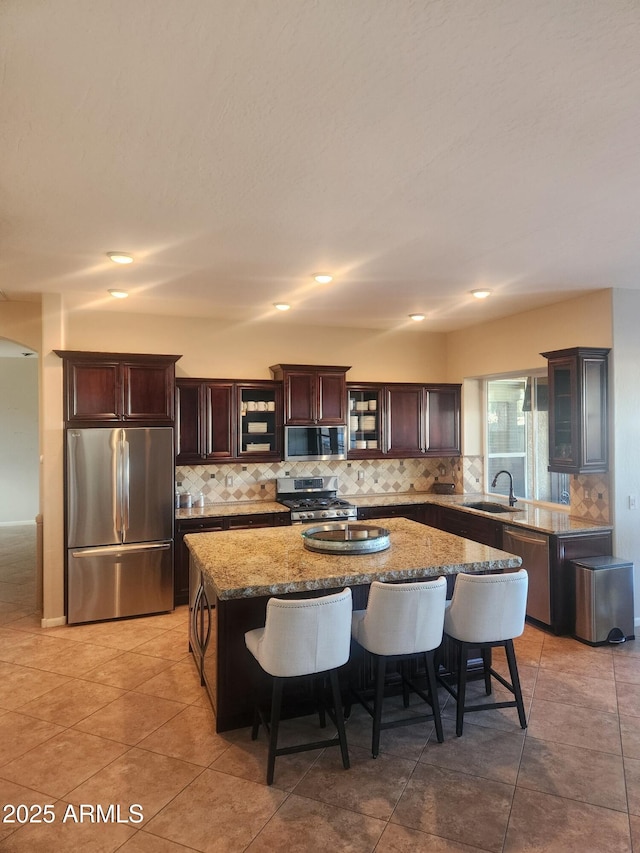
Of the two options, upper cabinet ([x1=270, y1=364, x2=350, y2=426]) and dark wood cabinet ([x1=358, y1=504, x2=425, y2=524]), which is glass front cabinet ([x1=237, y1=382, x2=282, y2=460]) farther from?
dark wood cabinet ([x1=358, y1=504, x2=425, y2=524])

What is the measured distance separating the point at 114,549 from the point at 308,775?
2907 millimetres

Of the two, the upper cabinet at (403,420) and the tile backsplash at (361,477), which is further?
the upper cabinet at (403,420)

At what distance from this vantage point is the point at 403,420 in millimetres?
6457

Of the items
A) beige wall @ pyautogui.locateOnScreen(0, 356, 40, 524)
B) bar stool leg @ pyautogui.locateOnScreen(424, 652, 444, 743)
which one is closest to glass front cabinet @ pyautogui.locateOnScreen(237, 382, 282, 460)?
bar stool leg @ pyautogui.locateOnScreen(424, 652, 444, 743)

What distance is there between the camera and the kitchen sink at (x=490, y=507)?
568cm

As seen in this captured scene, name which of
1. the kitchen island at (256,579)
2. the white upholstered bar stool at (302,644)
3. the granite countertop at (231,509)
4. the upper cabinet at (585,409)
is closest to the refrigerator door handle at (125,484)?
the granite countertop at (231,509)

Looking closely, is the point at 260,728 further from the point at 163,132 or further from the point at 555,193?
the point at 555,193

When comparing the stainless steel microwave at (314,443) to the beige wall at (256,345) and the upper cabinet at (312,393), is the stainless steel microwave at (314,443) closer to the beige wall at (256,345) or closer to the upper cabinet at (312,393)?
the upper cabinet at (312,393)

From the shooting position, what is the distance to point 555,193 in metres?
2.72

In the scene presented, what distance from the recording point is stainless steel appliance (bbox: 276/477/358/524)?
559 centimetres

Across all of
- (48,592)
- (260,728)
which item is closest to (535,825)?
(260,728)

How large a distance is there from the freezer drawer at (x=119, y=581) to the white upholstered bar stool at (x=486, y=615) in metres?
2.95

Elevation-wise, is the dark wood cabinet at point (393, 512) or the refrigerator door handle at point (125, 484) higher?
the refrigerator door handle at point (125, 484)

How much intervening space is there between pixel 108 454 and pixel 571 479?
168 inches
